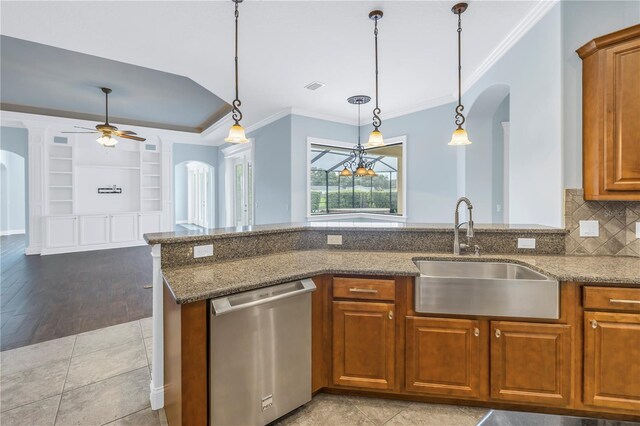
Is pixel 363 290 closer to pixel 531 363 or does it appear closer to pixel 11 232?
pixel 531 363

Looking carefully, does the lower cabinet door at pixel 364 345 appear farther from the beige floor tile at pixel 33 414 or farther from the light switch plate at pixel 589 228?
the beige floor tile at pixel 33 414

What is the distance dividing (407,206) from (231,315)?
4.30 m

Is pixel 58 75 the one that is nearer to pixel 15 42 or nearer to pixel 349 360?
pixel 15 42

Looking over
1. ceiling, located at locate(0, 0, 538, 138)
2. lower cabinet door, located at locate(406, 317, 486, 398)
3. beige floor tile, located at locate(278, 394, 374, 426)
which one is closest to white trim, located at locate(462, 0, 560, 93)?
ceiling, located at locate(0, 0, 538, 138)

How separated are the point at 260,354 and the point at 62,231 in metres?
7.66

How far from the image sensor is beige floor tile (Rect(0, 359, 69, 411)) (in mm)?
2000

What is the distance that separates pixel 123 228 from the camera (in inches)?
301

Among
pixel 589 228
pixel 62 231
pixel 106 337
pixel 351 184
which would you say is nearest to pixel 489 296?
pixel 589 228

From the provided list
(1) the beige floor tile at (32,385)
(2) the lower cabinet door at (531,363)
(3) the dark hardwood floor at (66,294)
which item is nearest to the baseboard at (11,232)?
(3) the dark hardwood floor at (66,294)

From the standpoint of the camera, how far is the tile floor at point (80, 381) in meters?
1.87

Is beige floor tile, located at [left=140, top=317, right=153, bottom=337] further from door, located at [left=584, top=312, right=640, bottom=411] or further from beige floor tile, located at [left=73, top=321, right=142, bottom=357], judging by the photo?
door, located at [left=584, top=312, right=640, bottom=411]

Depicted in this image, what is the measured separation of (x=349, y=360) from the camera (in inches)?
76.6

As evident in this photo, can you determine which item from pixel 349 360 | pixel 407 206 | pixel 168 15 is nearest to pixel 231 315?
pixel 349 360

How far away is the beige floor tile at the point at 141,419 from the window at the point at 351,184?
3.96m
